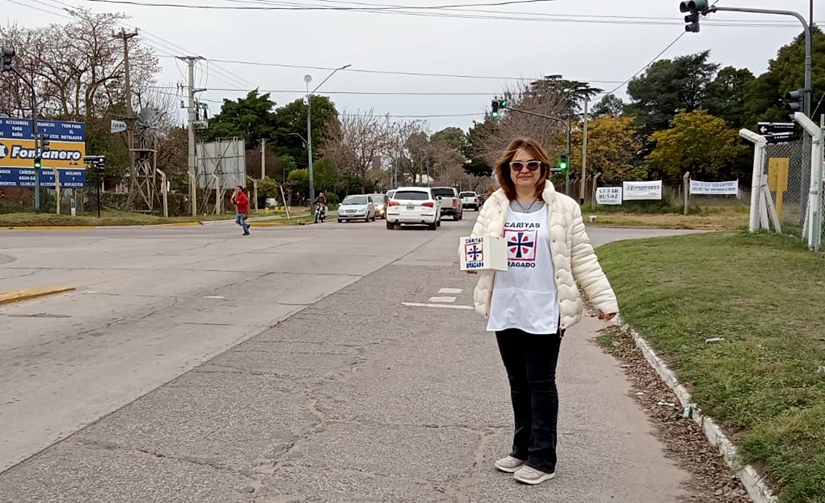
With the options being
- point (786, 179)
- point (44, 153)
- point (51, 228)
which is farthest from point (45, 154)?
point (786, 179)

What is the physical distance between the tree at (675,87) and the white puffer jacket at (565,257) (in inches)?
2654

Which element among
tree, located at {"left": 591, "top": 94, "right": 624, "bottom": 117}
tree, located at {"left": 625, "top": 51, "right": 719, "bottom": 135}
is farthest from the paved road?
tree, located at {"left": 591, "top": 94, "right": 624, "bottom": 117}

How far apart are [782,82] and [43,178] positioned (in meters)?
50.2

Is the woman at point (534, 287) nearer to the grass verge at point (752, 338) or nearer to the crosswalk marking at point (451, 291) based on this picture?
the grass verge at point (752, 338)

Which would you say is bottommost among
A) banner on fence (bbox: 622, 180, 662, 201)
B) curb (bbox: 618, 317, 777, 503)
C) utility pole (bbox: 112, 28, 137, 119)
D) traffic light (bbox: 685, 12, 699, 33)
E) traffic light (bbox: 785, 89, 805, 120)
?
curb (bbox: 618, 317, 777, 503)

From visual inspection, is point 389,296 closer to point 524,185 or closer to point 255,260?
point 255,260

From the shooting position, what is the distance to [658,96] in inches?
2739

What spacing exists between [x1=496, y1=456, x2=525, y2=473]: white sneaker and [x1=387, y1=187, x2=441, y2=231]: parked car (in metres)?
23.5

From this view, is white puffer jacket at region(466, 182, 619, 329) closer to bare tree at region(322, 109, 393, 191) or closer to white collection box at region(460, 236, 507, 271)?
white collection box at region(460, 236, 507, 271)

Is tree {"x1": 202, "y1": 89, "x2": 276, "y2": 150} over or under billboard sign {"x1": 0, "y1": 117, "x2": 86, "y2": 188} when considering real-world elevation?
over

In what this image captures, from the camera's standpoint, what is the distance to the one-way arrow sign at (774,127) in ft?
59.3

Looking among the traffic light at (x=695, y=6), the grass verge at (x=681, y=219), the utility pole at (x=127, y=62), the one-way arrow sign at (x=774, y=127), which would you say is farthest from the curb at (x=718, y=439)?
the utility pole at (x=127, y=62)

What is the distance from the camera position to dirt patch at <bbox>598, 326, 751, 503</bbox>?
13.4ft

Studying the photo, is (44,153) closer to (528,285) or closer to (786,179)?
(786,179)
